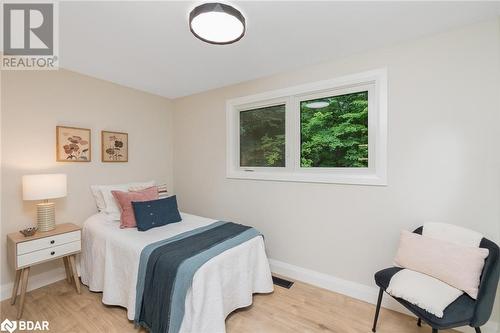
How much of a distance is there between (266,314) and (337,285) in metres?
0.82

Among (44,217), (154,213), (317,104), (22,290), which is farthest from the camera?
(317,104)

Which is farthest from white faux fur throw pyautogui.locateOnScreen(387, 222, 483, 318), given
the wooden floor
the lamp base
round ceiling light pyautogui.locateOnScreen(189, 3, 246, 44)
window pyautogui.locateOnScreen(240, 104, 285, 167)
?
the lamp base

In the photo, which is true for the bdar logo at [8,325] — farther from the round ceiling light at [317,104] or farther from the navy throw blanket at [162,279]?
the round ceiling light at [317,104]

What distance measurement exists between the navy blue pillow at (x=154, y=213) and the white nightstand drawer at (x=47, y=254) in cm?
Answer: 64

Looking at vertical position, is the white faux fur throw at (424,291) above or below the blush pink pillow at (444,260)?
below

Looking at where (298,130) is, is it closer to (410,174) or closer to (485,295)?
(410,174)

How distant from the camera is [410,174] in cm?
198

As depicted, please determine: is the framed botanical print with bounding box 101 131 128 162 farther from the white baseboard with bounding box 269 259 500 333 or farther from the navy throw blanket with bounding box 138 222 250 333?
the white baseboard with bounding box 269 259 500 333

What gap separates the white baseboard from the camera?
2.03 m

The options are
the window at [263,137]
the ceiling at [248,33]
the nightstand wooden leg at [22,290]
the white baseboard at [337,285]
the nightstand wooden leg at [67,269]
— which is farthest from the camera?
the window at [263,137]

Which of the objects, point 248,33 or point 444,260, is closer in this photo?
point 444,260

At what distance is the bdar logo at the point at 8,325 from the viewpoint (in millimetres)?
1793

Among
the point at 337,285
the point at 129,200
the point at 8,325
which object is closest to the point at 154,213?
the point at 129,200

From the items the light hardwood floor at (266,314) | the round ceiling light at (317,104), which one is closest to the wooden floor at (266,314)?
the light hardwood floor at (266,314)
